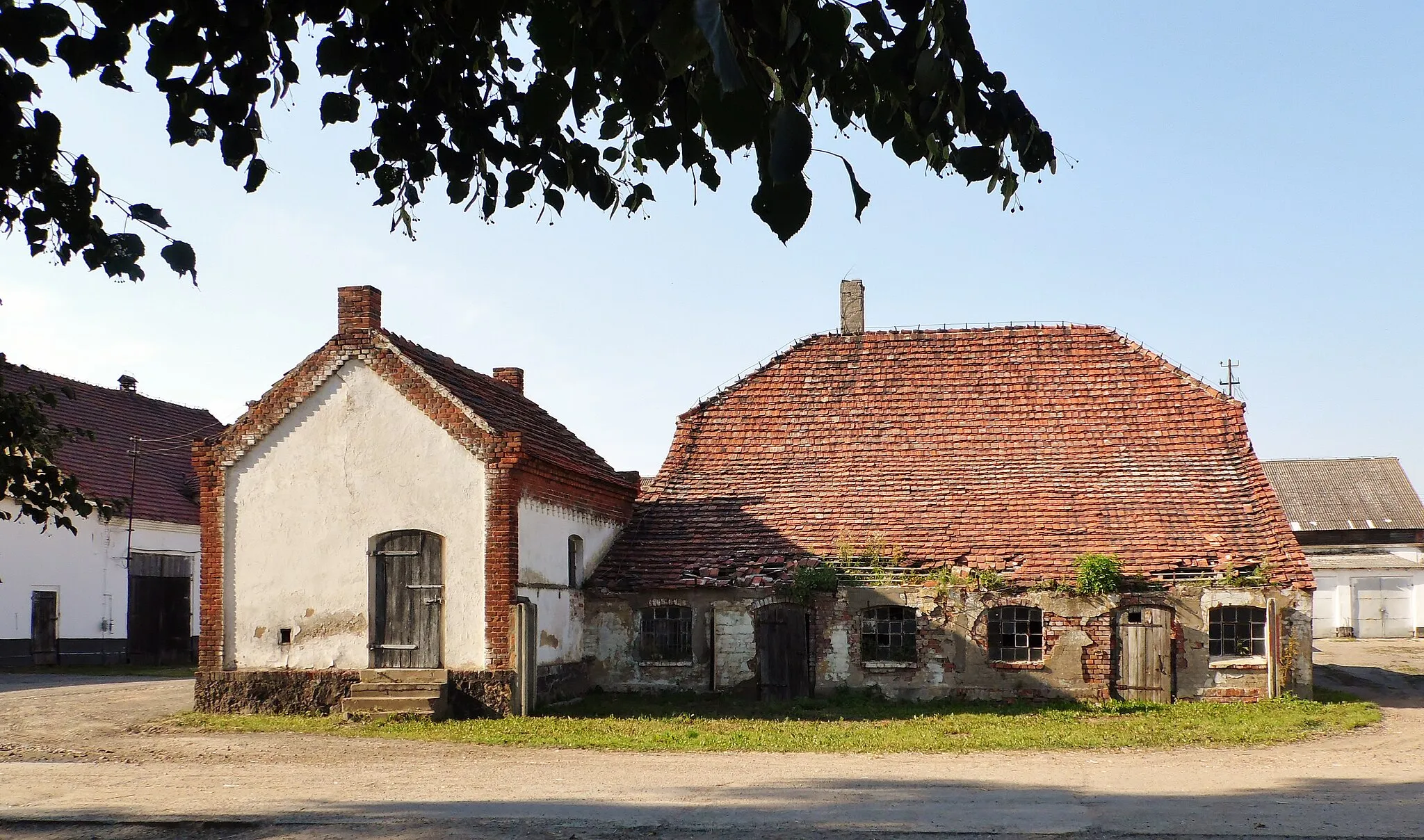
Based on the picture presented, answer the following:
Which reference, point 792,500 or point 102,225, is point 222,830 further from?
point 792,500

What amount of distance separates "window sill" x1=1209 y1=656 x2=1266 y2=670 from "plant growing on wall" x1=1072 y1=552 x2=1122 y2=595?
1.92 m

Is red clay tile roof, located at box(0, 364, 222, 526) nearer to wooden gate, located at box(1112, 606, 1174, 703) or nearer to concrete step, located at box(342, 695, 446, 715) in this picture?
concrete step, located at box(342, 695, 446, 715)

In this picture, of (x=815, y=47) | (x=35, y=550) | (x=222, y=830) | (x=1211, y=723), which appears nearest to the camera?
(x=815, y=47)

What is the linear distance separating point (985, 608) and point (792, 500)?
13.7ft

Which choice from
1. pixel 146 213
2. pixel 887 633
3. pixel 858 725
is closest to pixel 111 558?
pixel 887 633

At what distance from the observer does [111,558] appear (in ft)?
103

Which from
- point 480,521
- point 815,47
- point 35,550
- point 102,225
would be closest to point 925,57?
point 815,47

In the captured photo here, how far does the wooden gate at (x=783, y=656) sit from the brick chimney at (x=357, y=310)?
7899 millimetres

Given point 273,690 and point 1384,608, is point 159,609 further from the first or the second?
point 1384,608

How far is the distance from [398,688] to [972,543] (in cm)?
956

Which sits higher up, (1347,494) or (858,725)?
(1347,494)

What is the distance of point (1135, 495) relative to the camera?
21.9m

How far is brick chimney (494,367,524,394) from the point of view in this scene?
25297 mm

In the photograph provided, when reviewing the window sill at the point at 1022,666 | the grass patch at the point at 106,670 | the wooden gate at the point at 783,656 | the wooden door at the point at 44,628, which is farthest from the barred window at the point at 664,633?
the wooden door at the point at 44,628
